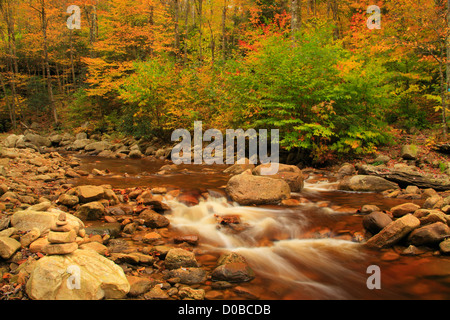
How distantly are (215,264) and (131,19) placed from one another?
23.6 metres

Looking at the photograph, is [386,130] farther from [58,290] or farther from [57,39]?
[57,39]

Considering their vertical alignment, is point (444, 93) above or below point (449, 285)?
above

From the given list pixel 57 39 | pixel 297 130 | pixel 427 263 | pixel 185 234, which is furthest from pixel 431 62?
pixel 57 39

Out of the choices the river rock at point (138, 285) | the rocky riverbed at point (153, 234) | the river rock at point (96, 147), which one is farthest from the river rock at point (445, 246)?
the river rock at point (96, 147)

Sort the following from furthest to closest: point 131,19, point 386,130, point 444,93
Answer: point 131,19, point 386,130, point 444,93

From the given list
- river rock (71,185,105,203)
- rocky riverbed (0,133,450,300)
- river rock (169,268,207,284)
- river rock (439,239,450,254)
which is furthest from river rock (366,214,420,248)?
river rock (71,185,105,203)

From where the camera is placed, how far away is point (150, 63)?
17.3m

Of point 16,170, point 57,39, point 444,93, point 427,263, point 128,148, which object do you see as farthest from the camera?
point 57,39

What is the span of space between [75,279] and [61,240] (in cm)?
59

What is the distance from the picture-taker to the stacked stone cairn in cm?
337

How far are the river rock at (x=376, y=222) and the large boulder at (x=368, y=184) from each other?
322 centimetres

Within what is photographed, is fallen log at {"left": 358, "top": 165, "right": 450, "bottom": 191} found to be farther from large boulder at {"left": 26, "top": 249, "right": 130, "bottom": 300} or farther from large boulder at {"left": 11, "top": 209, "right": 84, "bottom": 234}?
large boulder at {"left": 11, "top": 209, "right": 84, "bottom": 234}

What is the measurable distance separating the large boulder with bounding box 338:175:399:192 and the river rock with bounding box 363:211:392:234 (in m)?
3.22

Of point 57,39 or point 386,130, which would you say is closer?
point 386,130
